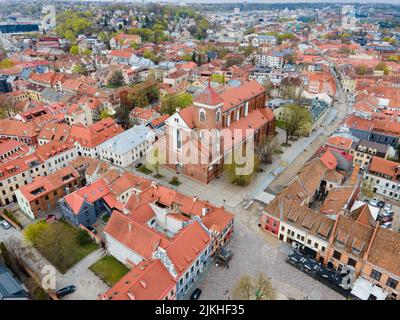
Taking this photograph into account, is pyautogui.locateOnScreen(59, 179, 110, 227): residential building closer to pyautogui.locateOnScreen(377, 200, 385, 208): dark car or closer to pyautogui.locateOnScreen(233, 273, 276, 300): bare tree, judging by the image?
pyautogui.locateOnScreen(233, 273, 276, 300): bare tree

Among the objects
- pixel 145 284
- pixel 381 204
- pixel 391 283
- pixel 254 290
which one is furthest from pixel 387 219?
pixel 145 284

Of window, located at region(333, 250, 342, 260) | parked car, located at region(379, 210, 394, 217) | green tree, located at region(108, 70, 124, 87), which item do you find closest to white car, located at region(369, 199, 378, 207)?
parked car, located at region(379, 210, 394, 217)

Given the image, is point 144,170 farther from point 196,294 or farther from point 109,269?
point 196,294

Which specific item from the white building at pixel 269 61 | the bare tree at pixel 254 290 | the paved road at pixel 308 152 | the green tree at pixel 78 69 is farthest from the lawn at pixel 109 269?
the white building at pixel 269 61

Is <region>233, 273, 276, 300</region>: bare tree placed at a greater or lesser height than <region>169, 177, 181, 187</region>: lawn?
greater

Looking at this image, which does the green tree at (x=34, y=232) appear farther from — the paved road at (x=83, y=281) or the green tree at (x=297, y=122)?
the green tree at (x=297, y=122)

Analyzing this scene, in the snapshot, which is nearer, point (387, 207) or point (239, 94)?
point (387, 207)
